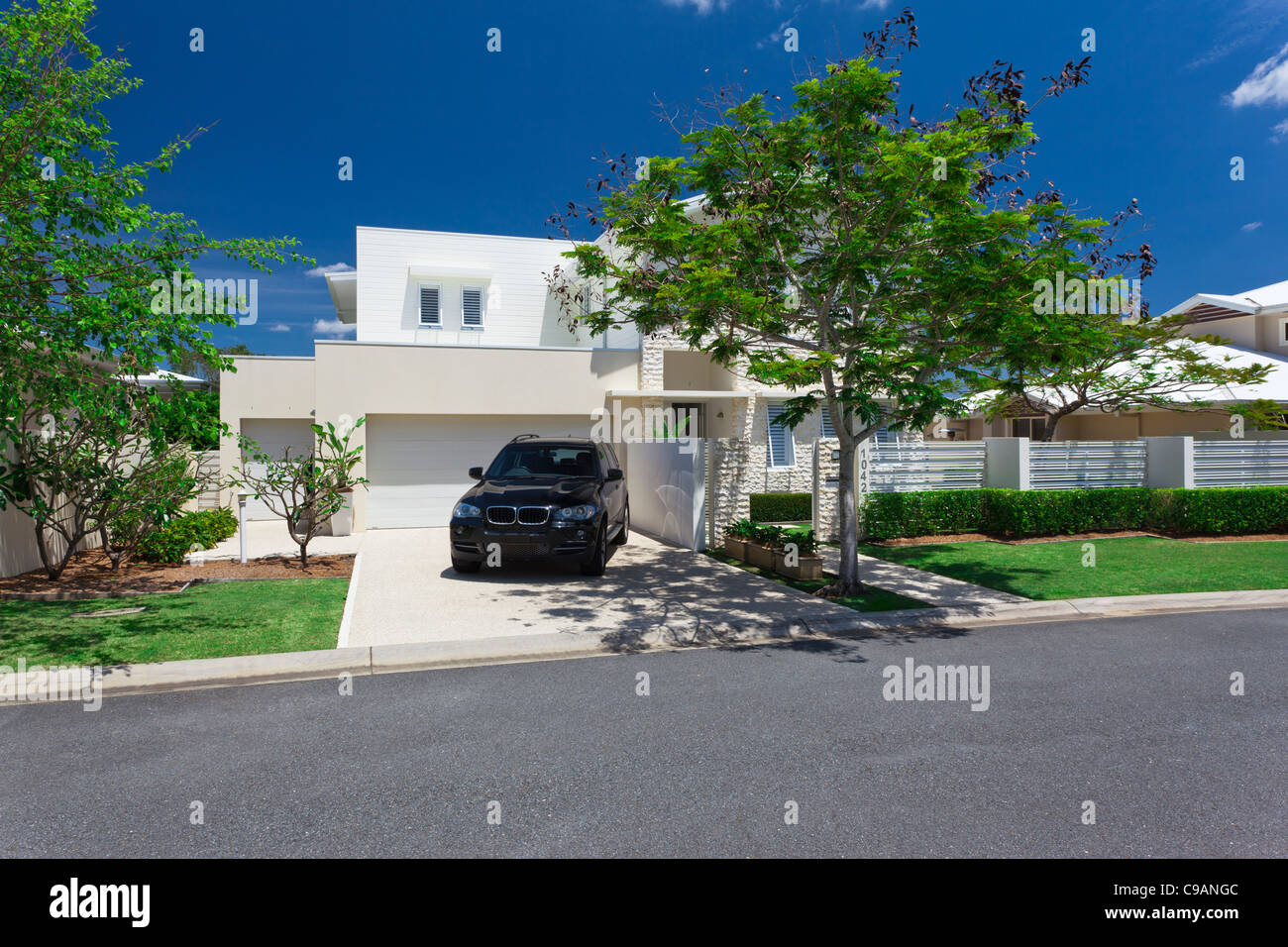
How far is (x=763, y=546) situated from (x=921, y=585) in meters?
2.38

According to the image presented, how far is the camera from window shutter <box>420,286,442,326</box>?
71.8 feet

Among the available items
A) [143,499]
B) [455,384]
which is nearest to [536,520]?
[143,499]

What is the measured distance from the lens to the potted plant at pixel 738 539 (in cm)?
1226

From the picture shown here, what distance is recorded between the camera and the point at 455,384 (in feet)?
57.7

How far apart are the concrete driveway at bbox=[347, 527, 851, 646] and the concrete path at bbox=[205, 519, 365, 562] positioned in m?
1.57

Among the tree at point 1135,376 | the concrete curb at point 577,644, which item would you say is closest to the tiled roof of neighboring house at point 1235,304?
the tree at point 1135,376

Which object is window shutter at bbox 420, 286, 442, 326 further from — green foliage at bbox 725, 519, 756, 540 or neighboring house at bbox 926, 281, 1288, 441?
neighboring house at bbox 926, 281, 1288, 441

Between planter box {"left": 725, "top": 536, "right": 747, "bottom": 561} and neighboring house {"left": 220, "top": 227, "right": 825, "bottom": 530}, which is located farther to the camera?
neighboring house {"left": 220, "top": 227, "right": 825, "bottom": 530}

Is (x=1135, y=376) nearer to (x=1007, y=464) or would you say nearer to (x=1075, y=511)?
(x=1075, y=511)

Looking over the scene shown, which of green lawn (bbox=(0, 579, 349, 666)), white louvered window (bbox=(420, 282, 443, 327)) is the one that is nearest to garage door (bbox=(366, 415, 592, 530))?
white louvered window (bbox=(420, 282, 443, 327))
